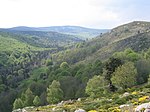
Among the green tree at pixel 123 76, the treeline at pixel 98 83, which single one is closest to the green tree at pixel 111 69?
the treeline at pixel 98 83

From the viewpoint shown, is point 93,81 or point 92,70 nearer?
point 93,81

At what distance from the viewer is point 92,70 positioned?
527 ft

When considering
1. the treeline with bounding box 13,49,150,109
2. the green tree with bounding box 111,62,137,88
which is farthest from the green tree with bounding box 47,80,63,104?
the green tree with bounding box 111,62,137,88

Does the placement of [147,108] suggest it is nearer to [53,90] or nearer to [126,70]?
[126,70]

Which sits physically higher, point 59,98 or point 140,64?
point 140,64

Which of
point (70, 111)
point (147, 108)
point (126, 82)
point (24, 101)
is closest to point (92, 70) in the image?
point (24, 101)

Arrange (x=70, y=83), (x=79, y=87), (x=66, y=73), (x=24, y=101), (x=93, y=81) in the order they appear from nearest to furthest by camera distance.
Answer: (x=93, y=81), (x=24, y=101), (x=79, y=87), (x=70, y=83), (x=66, y=73)

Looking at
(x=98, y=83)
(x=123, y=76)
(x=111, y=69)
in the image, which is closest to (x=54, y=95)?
(x=98, y=83)

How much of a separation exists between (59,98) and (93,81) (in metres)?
16.7

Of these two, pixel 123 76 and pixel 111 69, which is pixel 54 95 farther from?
pixel 123 76

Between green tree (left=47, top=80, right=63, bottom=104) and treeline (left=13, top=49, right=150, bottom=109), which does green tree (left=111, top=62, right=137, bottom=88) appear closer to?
treeline (left=13, top=49, right=150, bottom=109)

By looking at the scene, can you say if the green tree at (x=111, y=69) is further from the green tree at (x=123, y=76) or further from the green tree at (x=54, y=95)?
the green tree at (x=54, y=95)

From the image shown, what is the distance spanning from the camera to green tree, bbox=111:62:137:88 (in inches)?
3314

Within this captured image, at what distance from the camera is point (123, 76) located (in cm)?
8725
